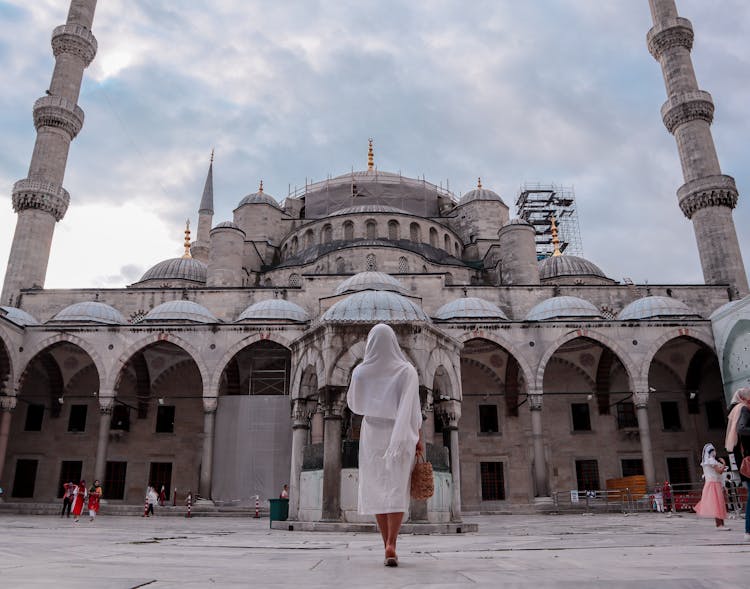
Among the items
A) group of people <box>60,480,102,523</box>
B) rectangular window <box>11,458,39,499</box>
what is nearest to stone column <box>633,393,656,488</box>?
group of people <box>60,480,102,523</box>

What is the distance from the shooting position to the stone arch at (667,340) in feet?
54.7

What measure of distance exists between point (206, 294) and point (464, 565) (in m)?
18.9

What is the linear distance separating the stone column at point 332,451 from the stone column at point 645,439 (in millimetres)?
11399

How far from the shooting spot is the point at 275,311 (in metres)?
18.0

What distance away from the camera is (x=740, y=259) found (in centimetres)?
2047

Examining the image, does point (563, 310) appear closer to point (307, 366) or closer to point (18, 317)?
point (307, 366)

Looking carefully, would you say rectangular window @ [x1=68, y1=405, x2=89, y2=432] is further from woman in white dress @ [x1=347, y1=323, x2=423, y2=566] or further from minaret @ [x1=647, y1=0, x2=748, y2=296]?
minaret @ [x1=647, y1=0, x2=748, y2=296]

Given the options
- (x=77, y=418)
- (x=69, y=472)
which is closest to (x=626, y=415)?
(x=77, y=418)

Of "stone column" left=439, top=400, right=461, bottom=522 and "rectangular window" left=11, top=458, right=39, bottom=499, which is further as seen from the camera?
"rectangular window" left=11, top=458, right=39, bottom=499

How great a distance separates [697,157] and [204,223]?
891 inches

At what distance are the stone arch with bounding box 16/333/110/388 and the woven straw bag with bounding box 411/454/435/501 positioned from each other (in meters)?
15.6

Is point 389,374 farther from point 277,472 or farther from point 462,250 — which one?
point 462,250

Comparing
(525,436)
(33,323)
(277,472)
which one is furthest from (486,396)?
(33,323)

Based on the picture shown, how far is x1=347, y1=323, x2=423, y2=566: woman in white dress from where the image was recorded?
3.04m
